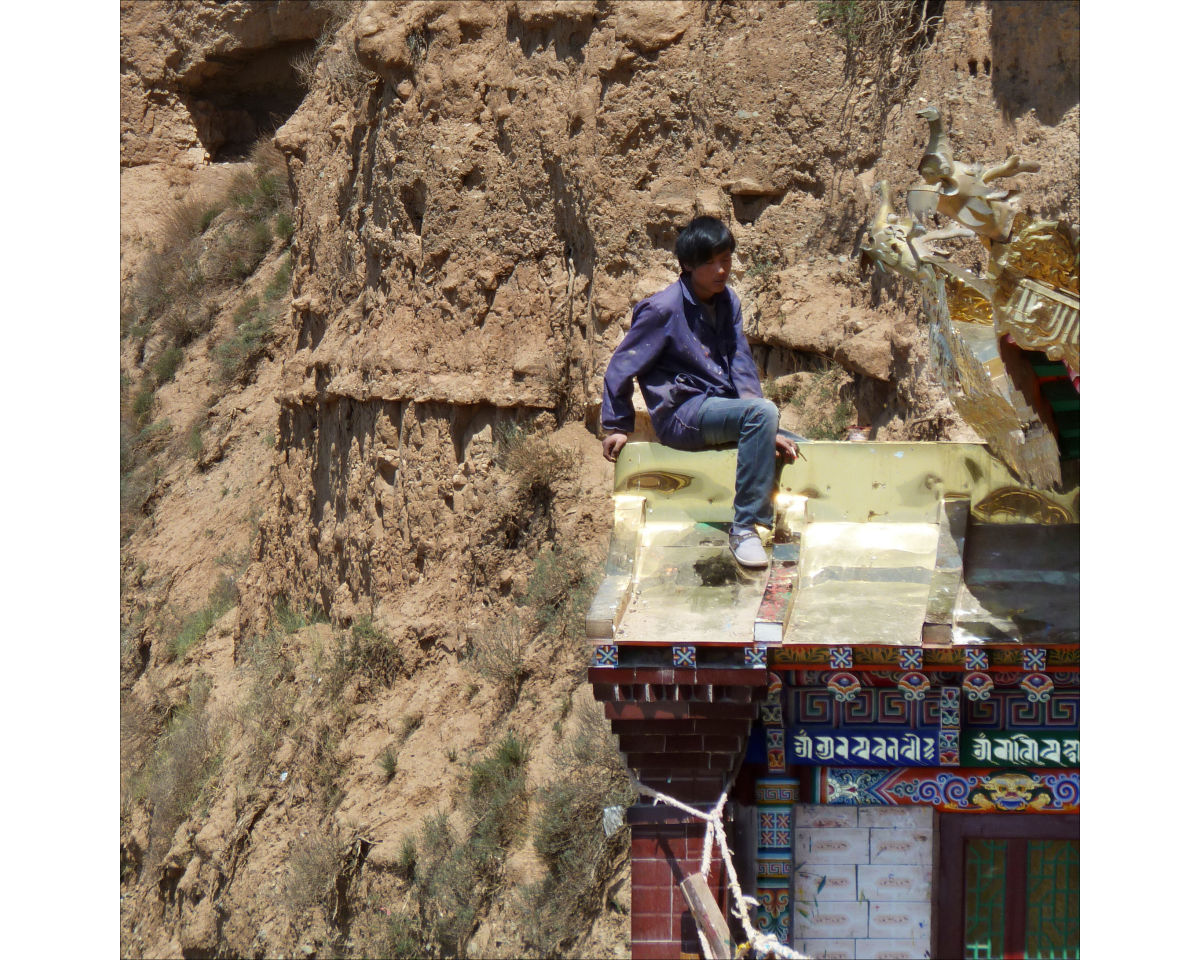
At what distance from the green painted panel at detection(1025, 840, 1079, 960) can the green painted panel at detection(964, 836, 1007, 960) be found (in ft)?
0.40

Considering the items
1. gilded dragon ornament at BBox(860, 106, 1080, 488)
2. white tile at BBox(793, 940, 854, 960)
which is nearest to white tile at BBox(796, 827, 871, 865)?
white tile at BBox(793, 940, 854, 960)

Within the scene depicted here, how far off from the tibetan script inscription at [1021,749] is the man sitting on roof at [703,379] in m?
1.20

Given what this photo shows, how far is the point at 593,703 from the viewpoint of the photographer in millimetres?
10250

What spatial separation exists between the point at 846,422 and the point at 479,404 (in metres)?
3.01

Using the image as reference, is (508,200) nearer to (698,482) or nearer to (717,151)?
(717,151)

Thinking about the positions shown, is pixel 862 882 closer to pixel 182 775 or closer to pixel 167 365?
pixel 182 775

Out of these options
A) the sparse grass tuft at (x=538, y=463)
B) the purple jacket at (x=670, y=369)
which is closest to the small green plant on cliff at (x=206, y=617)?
the sparse grass tuft at (x=538, y=463)

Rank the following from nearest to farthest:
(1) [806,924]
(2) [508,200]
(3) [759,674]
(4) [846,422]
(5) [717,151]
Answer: (3) [759,674], (1) [806,924], (4) [846,422], (5) [717,151], (2) [508,200]

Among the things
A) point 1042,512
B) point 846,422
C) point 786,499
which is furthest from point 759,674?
point 846,422

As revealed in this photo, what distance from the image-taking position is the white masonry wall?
6.23 m

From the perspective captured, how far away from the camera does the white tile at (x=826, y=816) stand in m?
6.25

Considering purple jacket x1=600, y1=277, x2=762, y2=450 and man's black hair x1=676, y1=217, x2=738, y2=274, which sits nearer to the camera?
man's black hair x1=676, y1=217, x2=738, y2=274

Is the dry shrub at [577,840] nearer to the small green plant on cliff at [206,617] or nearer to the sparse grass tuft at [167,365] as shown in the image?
the small green plant on cliff at [206,617]

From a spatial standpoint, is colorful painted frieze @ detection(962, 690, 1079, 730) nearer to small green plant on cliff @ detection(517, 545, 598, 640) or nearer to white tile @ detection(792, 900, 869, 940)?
white tile @ detection(792, 900, 869, 940)
